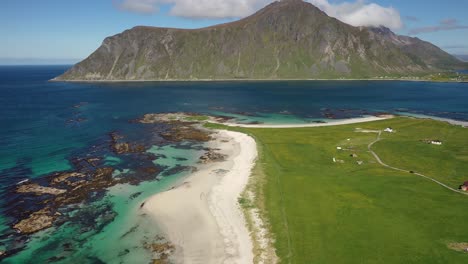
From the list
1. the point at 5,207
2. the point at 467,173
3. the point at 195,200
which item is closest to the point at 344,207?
the point at 195,200

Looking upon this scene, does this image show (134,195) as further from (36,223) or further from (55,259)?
(55,259)

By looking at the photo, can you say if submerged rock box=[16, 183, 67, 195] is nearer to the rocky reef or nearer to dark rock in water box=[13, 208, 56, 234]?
the rocky reef

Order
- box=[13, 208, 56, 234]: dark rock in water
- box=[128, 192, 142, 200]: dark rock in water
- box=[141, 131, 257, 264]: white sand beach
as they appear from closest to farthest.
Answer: box=[141, 131, 257, 264]: white sand beach → box=[13, 208, 56, 234]: dark rock in water → box=[128, 192, 142, 200]: dark rock in water

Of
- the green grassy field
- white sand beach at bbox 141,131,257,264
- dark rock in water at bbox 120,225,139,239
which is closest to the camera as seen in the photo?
the green grassy field

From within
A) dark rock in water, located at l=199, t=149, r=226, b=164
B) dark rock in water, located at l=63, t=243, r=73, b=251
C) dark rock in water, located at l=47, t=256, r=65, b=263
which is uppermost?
dark rock in water, located at l=199, t=149, r=226, b=164

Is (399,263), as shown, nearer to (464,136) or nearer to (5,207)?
(5,207)

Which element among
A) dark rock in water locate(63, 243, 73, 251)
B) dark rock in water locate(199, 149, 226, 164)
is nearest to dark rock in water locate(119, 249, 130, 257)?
dark rock in water locate(63, 243, 73, 251)

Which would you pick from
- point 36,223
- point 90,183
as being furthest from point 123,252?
point 90,183
